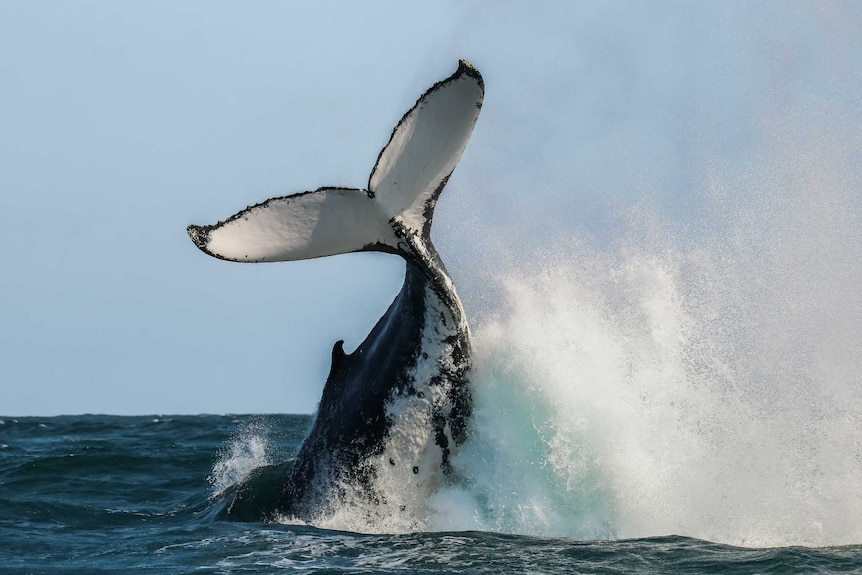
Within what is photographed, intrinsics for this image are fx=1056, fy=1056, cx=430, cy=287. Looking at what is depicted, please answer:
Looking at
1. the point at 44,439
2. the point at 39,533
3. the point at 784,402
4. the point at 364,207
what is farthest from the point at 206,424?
the point at 364,207

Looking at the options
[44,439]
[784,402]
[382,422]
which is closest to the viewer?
[382,422]

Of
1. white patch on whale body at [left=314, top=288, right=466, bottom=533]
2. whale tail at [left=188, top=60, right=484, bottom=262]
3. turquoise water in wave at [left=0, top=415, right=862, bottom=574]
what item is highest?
whale tail at [left=188, top=60, right=484, bottom=262]

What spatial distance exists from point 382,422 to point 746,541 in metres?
3.16

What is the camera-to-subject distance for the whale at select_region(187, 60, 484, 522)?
23.7ft

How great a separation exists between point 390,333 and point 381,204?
4.09ft

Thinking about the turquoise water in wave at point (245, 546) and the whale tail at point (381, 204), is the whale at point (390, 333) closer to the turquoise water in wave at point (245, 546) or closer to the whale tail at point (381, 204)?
the whale tail at point (381, 204)

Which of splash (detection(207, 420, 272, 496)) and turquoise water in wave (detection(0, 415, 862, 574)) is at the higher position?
splash (detection(207, 420, 272, 496))

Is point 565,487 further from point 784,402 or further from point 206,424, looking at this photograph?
point 206,424

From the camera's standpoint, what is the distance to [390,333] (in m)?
8.36

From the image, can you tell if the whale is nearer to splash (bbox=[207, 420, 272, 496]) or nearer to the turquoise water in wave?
the turquoise water in wave

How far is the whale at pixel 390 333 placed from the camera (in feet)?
23.7

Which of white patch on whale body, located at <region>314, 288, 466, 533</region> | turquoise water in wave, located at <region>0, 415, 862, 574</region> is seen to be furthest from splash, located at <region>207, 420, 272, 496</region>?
white patch on whale body, located at <region>314, 288, 466, 533</region>

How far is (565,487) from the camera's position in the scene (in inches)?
347

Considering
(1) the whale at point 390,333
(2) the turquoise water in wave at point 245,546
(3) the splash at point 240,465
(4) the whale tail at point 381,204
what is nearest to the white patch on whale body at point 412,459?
(1) the whale at point 390,333
